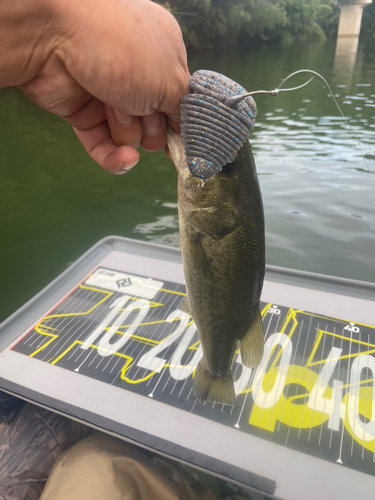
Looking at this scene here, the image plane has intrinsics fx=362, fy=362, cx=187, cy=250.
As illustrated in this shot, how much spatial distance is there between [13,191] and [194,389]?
19.2 feet

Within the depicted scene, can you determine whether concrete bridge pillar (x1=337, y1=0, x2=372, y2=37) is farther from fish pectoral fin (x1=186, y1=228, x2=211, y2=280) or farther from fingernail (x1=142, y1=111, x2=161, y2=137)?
fish pectoral fin (x1=186, y1=228, x2=211, y2=280)

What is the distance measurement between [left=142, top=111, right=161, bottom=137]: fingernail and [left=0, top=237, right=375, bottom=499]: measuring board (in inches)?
49.2

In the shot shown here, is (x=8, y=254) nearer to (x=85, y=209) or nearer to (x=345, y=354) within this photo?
(x=85, y=209)

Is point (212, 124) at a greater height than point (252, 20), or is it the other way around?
point (212, 124)

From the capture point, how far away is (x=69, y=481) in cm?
171

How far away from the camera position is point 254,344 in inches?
61.5

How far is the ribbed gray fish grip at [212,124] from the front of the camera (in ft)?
3.49

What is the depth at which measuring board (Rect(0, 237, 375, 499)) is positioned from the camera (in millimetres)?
1609

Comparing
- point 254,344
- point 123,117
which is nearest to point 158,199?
point 123,117

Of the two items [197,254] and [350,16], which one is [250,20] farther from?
[197,254]

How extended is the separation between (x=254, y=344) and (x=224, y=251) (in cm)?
47

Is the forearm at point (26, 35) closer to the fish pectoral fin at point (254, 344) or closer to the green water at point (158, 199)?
the fish pectoral fin at point (254, 344)

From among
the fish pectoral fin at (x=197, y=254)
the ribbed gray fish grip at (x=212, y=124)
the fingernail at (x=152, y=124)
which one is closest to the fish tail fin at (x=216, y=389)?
the fish pectoral fin at (x=197, y=254)

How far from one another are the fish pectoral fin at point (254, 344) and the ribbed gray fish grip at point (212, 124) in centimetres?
73
